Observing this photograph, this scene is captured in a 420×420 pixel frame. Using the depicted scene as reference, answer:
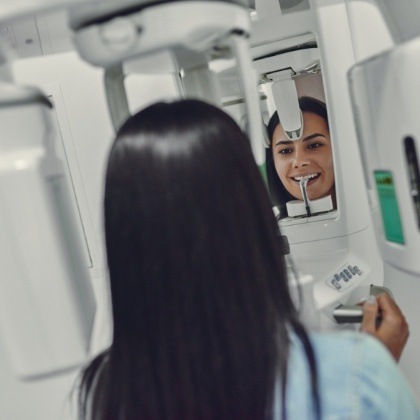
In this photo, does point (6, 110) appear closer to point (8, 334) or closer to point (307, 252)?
point (8, 334)

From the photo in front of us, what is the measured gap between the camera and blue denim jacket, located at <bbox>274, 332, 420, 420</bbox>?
703mm

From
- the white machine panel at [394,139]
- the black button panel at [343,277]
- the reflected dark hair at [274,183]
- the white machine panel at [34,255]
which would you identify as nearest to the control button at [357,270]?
the black button panel at [343,277]

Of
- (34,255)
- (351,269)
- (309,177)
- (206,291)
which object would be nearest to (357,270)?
(351,269)

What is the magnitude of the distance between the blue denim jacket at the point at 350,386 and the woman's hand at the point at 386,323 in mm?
285

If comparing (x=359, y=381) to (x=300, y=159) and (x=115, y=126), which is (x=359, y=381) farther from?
(x=300, y=159)

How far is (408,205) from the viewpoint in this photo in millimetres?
756

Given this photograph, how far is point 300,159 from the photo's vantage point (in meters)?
1.41

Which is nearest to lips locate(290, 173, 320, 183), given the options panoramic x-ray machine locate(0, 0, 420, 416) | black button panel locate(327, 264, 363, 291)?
black button panel locate(327, 264, 363, 291)

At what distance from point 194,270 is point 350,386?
10.5 inches

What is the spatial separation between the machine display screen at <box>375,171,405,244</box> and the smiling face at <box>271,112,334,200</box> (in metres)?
0.58

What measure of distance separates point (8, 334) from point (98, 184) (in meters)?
0.67

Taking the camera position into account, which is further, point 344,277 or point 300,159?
point 300,159

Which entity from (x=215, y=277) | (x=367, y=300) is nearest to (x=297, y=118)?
(x=367, y=300)

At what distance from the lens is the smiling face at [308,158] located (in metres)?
1.39
